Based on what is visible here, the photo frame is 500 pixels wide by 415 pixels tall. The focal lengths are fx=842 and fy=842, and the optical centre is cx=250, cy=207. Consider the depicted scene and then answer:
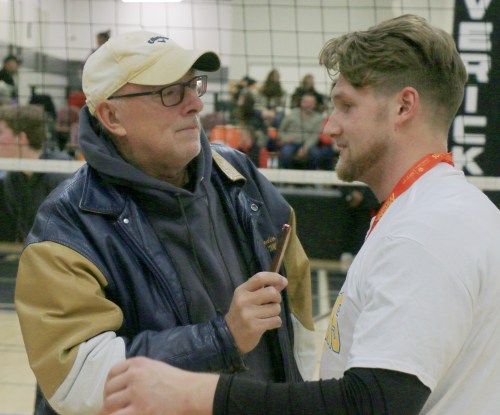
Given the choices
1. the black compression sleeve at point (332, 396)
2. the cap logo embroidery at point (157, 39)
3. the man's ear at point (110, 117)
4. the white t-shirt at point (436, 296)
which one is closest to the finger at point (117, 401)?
the black compression sleeve at point (332, 396)

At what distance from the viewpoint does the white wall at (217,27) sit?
11.9m

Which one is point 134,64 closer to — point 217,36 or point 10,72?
point 10,72

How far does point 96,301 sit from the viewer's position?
6.31ft

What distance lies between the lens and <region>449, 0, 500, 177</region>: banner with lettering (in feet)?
20.2

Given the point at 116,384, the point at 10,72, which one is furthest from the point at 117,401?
the point at 10,72

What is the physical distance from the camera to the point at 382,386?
1.36m

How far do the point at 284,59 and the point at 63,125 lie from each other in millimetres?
4321

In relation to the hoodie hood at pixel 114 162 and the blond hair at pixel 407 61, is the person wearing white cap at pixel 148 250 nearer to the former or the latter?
the hoodie hood at pixel 114 162

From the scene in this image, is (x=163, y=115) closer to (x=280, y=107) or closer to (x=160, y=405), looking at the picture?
(x=160, y=405)

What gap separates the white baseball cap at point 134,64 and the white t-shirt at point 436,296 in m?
0.78

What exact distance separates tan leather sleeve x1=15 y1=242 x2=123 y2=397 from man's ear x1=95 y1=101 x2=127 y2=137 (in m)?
0.35

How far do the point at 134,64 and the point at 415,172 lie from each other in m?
0.81

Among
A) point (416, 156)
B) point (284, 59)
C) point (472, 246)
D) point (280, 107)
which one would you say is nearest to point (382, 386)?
point (472, 246)

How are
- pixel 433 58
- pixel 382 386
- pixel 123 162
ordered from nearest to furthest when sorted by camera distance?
pixel 382 386
pixel 433 58
pixel 123 162
